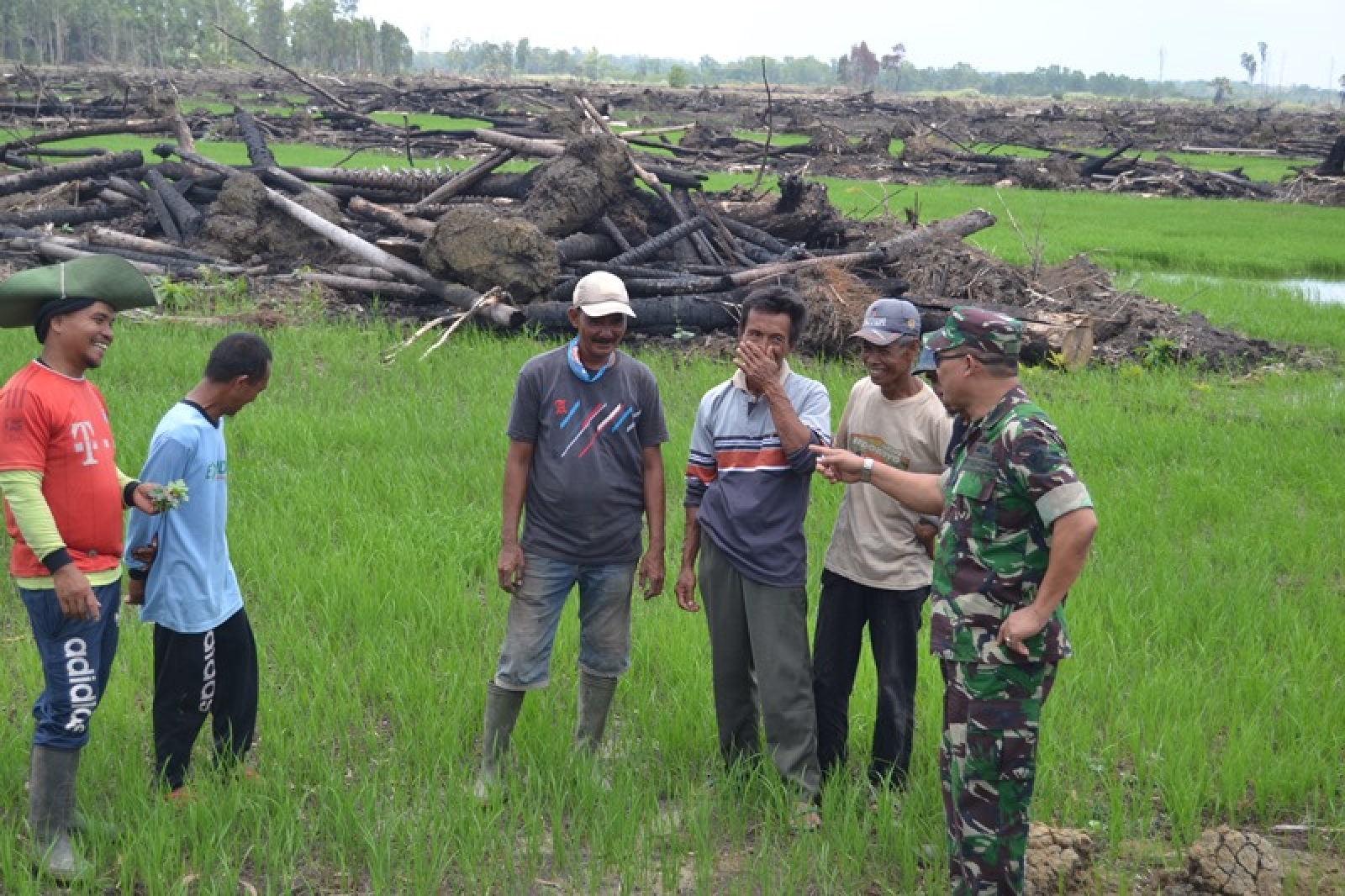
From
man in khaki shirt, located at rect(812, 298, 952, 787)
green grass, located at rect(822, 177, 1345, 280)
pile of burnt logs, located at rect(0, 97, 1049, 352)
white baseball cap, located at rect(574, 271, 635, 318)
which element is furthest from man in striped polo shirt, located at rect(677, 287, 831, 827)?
green grass, located at rect(822, 177, 1345, 280)

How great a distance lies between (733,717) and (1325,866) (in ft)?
6.25

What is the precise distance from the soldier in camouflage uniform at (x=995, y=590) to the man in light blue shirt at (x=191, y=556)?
210cm

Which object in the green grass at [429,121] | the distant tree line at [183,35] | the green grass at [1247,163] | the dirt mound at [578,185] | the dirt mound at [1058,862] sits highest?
the distant tree line at [183,35]

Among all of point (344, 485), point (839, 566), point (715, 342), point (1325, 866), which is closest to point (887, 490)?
point (839, 566)

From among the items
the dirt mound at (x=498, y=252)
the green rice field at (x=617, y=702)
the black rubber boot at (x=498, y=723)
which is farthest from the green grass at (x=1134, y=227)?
the black rubber boot at (x=498, y=723)

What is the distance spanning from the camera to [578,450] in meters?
4.18

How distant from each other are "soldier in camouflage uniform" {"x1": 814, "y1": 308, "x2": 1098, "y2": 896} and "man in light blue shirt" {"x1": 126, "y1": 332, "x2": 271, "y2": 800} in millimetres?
2098

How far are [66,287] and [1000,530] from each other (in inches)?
106

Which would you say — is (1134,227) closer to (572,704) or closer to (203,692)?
(572,704)

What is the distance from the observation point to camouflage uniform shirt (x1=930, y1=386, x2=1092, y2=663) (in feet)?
10.3

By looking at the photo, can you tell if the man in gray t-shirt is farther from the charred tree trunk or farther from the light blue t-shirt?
the charred tree trunk

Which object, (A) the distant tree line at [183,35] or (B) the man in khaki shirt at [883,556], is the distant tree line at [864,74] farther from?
(B) the man in khaki shirt at [883,556]

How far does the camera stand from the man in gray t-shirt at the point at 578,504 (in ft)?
13.7

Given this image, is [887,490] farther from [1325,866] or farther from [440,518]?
[440,518]
